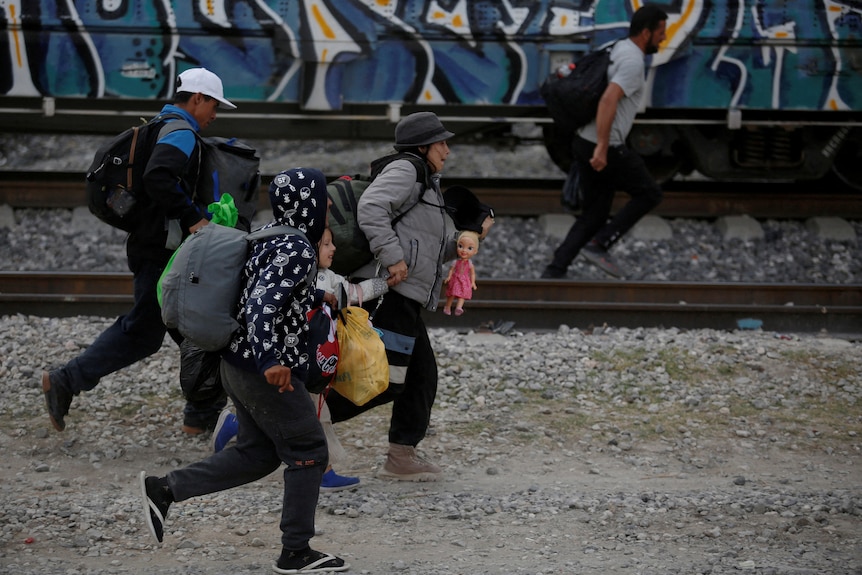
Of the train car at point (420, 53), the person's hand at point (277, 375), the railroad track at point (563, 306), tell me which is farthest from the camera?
the train car at point (420, 53)

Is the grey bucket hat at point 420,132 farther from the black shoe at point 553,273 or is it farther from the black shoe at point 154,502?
the black shoe at point 553,273

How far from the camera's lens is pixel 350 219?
498cm

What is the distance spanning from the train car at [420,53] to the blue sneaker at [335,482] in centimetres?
A: 556

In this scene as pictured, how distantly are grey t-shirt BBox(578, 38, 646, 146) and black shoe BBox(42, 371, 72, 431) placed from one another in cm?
451

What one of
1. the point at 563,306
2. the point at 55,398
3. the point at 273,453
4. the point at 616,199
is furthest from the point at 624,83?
the point at 273,453

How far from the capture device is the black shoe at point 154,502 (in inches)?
169

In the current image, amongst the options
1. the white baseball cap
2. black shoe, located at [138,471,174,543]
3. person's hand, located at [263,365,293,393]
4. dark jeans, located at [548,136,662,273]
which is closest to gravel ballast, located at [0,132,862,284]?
dark jeans, located at [548,136,662,273]

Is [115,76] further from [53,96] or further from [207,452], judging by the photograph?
[207,452]

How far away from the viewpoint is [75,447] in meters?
5.76

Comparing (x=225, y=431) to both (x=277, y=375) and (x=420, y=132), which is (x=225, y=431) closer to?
(x=277, y=375)

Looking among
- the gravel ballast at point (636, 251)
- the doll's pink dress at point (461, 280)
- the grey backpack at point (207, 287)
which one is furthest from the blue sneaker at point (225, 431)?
the gravel ballast at point (636, 251)

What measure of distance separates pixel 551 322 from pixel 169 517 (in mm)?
3791

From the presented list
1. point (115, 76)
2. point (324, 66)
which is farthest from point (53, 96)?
point (324, 66)

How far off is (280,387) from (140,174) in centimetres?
183
